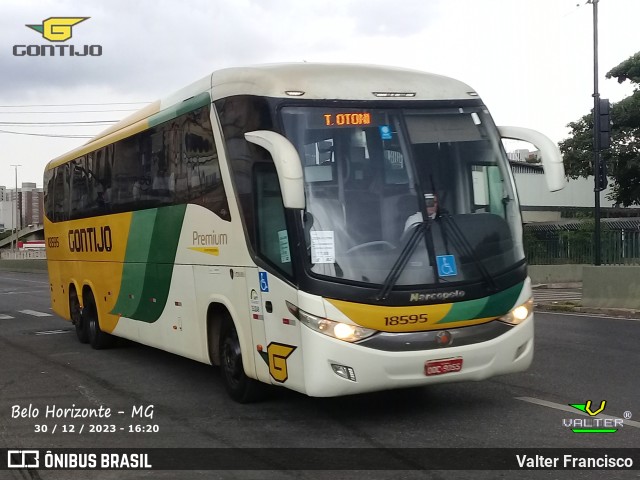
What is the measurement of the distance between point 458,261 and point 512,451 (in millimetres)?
1667

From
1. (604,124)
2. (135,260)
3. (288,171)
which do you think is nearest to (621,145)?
(604,124)

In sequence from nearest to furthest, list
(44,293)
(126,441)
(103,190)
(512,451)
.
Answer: (512,451) → (126,441) → (103,190) → (44,293)

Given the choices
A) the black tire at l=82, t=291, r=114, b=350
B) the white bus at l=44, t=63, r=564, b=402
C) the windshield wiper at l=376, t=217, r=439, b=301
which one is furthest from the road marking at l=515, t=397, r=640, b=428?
the black tire at l=82, t=291, r=114, b=350

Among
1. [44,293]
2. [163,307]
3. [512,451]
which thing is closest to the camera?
[512,451]

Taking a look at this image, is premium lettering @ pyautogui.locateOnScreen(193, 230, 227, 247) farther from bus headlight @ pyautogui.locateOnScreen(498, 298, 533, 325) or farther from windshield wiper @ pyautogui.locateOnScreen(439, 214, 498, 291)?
bus headlight @ pyautogui.locateOnScreen(498, 298, 533, 325)

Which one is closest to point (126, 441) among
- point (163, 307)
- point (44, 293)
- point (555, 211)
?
point (163, 307)

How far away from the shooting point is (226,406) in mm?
8445

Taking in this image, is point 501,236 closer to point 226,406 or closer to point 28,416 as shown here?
point 226,406

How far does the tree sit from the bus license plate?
29.4 metres

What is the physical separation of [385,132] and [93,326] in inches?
313

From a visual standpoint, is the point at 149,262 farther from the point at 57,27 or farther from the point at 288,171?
the point at 57,27

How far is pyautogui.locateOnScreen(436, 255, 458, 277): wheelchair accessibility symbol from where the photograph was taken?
713 centimetres

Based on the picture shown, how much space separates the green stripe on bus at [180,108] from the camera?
8875 mm

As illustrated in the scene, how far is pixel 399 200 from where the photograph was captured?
721 centimetres
